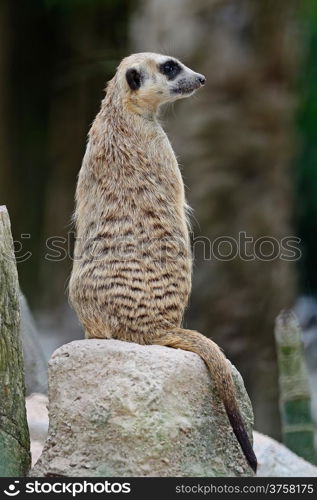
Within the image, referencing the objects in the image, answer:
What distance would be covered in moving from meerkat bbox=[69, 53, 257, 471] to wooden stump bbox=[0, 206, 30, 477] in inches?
12.3

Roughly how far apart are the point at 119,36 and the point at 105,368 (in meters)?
7.90

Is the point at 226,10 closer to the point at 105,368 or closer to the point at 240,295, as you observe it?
the point at 240,295

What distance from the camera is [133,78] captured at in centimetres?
441

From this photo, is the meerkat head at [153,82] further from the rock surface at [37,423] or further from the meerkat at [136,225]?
the rock surface at [37,423]

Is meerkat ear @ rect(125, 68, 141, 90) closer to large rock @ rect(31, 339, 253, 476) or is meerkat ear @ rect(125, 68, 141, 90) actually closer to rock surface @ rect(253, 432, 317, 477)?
large rock @ rect(31, 339, 253, 476)

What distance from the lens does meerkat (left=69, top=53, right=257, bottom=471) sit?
404 cm

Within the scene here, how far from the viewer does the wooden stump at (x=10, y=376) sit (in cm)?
388

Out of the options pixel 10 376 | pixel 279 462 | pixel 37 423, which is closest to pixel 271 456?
pixel 279 462

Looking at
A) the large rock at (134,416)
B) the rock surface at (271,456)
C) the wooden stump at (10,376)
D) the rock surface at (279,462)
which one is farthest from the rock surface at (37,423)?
the rock surface at (279,462)

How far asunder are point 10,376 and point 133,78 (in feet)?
4.59

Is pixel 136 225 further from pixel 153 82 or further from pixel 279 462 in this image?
pixel 279 462

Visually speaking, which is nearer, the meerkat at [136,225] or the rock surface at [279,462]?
A: the meerkat at [136,225]

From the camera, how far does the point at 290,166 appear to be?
8.09m

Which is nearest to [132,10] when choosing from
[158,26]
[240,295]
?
[158,26]
